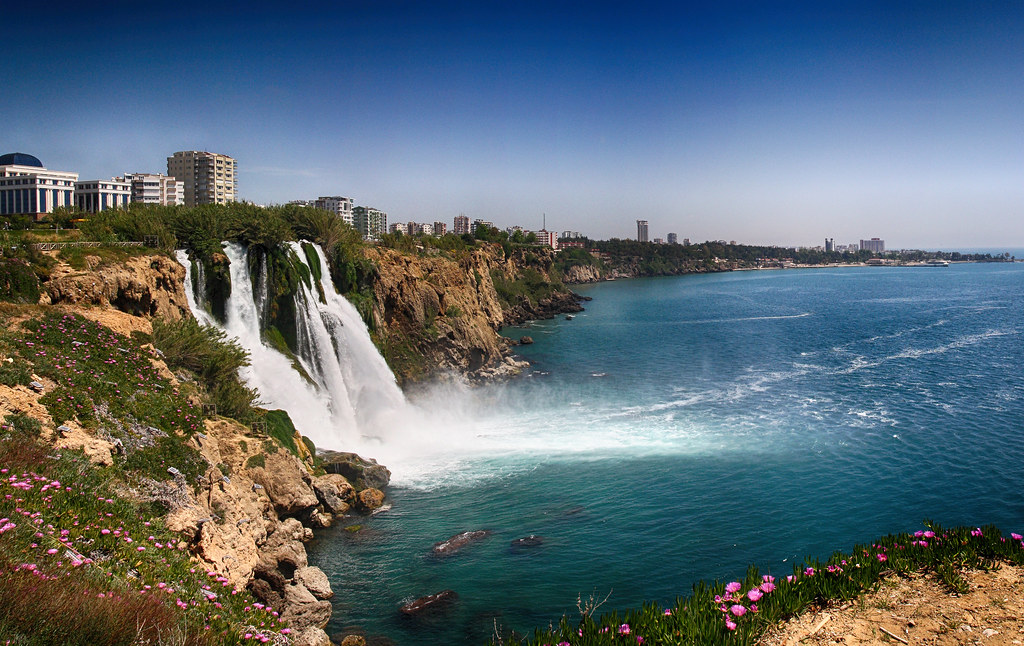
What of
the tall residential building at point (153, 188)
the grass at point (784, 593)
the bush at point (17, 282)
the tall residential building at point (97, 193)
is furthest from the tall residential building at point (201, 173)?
the grass at point (784, 593)

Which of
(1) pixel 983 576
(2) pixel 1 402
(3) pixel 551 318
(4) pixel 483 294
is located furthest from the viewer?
(3) pixel 551 318

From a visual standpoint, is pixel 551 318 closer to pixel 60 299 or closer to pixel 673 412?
pixel 673 412

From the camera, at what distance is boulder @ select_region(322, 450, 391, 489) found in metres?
22.6

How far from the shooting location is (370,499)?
21328 millimetres

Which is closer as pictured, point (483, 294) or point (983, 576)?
point (983, 576)

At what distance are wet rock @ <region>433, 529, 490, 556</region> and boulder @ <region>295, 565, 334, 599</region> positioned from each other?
3.35m

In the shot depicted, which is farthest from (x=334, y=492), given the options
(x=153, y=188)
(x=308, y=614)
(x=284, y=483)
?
(x=153, y=188)

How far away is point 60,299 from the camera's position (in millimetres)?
19312

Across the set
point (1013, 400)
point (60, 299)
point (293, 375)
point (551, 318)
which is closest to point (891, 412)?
point (1013, 400)

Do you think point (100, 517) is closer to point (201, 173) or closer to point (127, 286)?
point (127, 286)

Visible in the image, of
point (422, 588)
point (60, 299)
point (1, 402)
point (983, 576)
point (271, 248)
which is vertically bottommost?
point (422, 588)

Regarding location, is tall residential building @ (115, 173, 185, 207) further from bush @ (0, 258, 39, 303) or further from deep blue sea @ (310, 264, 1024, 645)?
bush @ (0, 258, 39, 303)

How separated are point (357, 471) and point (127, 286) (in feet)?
32.2

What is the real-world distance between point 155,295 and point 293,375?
654 centimetres
